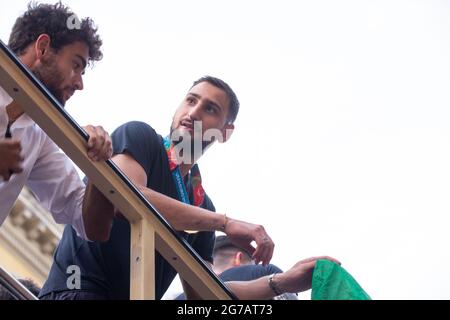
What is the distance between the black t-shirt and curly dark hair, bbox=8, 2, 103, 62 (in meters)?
0.43

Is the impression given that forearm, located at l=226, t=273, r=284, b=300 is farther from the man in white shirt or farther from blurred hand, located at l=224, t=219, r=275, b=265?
the man in white shirt

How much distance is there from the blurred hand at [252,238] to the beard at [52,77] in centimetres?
85

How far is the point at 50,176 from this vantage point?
385 cm

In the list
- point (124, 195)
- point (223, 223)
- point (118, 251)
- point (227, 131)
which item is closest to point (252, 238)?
point (223, 223)

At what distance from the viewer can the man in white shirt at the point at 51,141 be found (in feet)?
11.3

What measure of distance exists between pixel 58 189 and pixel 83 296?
1.43 feet

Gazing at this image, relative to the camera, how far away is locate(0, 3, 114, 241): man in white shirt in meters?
3.43

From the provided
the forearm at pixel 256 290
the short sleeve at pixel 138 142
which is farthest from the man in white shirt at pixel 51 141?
the forearm at pixel 256 290

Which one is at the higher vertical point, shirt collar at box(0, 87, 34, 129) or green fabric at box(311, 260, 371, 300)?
shirt collar at box(0, 87, 34, 129)

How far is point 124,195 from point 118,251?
0.51 metres

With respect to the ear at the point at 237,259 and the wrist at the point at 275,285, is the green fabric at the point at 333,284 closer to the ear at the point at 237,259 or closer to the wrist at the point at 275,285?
the wrist at the point at 275,285

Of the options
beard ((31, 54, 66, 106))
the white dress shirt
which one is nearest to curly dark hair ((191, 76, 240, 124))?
beard ((31, 54, 66, 106))
